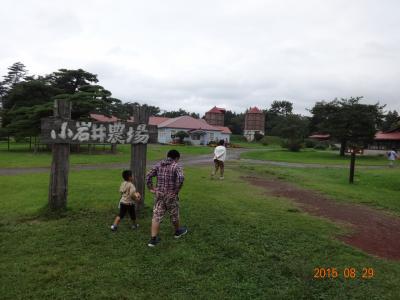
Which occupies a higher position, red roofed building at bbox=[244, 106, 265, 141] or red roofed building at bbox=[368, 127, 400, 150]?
red roofed building at bbox=[244, 106, 265, 141]

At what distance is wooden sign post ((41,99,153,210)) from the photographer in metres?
6.93

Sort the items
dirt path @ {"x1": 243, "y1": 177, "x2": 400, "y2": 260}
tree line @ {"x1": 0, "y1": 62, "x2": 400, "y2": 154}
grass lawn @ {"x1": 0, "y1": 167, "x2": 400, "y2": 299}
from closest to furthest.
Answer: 1. grass lawn @ {"x1": 0, "y1": 167, "x2": 400, "y2": 299}
2. dirt path @ {"x1": 243, "y1": 177, "x2": 400, "y2": 260}
3. tree line @ {"x1": 0, "y1": 62, "x2": 400, "y2": 154}

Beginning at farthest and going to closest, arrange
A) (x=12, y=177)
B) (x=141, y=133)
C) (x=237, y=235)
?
1. (x=12, y=177)
2. (x=141, y=133)
3. (x=237, y=235)

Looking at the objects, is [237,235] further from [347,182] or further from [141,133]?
[347,182]

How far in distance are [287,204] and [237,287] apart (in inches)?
211

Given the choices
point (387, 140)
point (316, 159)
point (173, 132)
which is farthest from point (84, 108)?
point (387, 140)

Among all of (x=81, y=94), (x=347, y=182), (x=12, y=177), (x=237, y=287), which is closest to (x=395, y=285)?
(x=237, y=287)

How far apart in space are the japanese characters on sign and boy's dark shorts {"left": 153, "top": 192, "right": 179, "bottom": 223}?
223 centimetres

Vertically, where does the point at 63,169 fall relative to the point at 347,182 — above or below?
above

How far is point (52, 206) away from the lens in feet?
23.1
